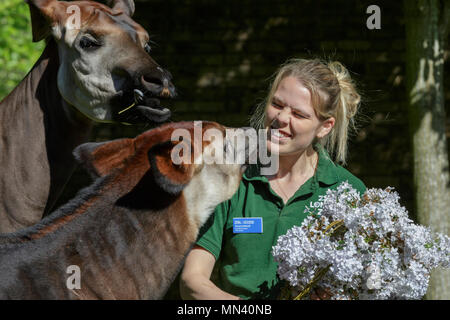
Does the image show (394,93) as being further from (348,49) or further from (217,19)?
(217,19)

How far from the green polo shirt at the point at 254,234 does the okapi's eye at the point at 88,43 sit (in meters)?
1.39

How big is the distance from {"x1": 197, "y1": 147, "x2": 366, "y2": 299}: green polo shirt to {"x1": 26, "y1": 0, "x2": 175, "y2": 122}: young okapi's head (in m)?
0.84

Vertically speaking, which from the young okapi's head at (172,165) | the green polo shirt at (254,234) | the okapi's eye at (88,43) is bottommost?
the green polo shirt at (254,234)

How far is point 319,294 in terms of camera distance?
329cm

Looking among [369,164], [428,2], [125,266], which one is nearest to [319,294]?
[125,266]

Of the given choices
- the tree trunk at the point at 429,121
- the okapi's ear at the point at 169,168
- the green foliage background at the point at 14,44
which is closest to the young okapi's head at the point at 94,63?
the okapi's ear at the point at 169,168

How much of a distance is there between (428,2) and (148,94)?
12.2ft

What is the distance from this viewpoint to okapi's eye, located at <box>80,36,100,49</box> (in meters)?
4.30

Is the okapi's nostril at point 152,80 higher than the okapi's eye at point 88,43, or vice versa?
the okapi's eye at point 88,43

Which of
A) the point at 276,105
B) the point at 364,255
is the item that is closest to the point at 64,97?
the point at 276,105

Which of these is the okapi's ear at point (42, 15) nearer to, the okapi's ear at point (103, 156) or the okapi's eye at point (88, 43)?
the okapi's eye at point (88, 43)

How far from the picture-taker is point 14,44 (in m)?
9.17

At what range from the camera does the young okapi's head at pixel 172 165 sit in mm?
3156

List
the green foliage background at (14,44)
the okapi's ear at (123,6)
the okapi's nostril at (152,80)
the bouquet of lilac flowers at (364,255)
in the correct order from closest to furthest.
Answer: the bouquet of lilac flowers at (364,255), the okapi's nostril at (152,80), the okapi's ear at (123,6), the green foliage background at (14,44)
